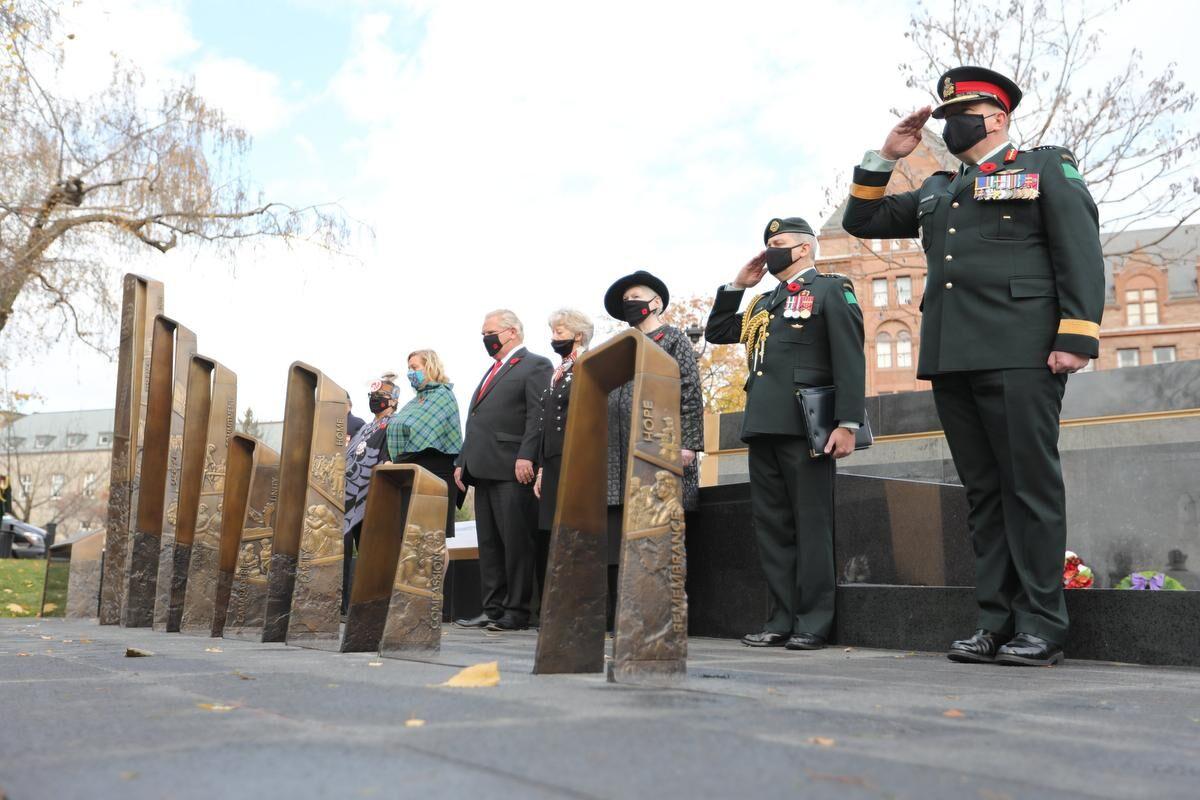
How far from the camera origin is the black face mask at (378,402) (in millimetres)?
9703

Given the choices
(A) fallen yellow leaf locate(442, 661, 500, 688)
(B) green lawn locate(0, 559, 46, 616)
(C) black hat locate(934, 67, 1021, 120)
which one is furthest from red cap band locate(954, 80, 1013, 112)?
(B) green lawn locate(0, 559, 46, 616)

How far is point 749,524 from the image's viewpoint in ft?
22.3

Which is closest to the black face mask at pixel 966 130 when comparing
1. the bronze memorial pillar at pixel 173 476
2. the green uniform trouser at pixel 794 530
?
the green uniform trouser at pixel 794 530

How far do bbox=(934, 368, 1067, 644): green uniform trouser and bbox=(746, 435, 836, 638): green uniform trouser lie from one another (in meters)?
0.94

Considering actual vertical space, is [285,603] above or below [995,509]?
below

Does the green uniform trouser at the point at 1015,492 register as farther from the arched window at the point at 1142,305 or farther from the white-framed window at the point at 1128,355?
the arched window at the point at 1142,305

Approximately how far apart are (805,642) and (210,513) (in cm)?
338

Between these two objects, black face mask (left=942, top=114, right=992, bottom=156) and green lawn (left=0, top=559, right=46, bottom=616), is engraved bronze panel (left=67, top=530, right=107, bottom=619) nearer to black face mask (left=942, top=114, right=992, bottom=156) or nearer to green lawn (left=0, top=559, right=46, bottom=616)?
green lawn (left=0, top=559, right=46, bottom=616)

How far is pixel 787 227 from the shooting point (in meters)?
6.08

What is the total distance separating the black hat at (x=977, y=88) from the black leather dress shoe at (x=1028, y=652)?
2130mm

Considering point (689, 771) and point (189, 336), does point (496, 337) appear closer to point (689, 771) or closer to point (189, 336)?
point (189, 336)

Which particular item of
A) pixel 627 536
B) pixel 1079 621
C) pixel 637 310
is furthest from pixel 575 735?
pixel 637 310

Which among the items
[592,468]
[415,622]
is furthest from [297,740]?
[415,622]

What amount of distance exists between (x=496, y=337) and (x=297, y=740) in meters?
6.30
